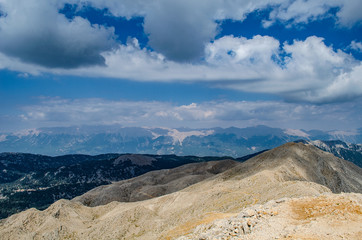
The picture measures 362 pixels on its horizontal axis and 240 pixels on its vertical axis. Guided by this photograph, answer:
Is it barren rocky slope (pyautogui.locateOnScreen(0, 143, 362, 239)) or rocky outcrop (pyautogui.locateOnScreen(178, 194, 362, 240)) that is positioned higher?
rocky outcrop (pyautogui.locateOnScreen(178, 194, 362, 240))

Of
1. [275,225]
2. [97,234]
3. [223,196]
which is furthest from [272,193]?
[97,234]

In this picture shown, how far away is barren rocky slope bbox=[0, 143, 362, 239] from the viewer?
90.8 metres

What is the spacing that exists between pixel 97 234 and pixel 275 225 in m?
92.2

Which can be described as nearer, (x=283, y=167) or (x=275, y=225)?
(x=275, y=225)

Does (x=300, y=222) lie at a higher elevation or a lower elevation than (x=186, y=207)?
higher

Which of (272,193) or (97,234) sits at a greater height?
(272,193)

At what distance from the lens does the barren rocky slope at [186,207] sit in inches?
3575

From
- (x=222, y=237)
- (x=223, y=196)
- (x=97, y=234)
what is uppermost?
(x=222, y=237)

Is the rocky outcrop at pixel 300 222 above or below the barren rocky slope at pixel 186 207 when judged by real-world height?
above

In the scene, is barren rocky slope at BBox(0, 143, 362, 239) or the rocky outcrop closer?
the rocky outcrop

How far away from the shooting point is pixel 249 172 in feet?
502

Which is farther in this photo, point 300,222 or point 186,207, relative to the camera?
point 186,207

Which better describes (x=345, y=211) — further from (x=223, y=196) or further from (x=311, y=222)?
(x=223, y=196)

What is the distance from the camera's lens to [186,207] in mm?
113062
